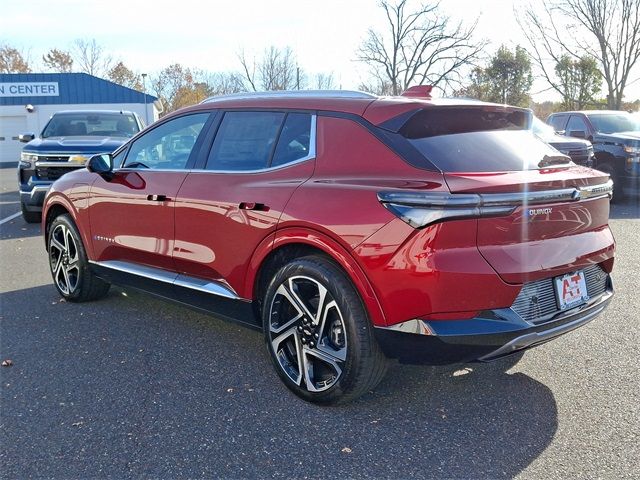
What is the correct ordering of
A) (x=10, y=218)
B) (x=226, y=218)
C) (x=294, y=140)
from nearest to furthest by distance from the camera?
1. (x=294, y=140)
2. (x=226, y=218)
3. (x=10, y=218)

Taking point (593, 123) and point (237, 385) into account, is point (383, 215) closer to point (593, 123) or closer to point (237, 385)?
point (237, 385)

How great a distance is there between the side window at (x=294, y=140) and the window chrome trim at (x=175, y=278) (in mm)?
878

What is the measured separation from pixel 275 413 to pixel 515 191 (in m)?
1.72

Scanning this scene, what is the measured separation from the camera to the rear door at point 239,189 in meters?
3.44

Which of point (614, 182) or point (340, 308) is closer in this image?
point (340, 308)

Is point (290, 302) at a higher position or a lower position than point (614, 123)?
lower

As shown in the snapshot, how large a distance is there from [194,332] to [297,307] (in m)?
1.48

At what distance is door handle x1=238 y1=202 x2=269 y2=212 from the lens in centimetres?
344

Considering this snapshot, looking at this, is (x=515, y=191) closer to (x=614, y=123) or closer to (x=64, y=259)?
(x=64, y=259)

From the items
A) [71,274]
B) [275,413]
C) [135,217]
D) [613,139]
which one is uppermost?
[613,139]

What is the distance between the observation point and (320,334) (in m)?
3.25

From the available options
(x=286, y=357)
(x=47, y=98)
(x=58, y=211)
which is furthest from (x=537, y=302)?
(x=47, y=98)

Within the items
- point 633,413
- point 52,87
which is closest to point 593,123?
point 633,413

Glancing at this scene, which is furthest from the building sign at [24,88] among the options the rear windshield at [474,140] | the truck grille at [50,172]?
the rear windshield at [474,140]
